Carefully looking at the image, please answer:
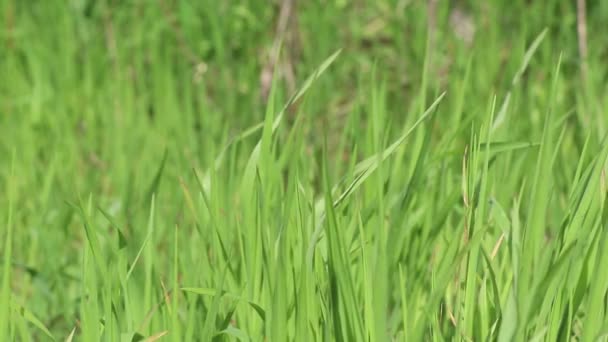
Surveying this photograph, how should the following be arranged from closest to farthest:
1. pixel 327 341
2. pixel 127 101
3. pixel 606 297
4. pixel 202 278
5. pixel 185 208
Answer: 1. pixel 327 341
2. pixel 606 297
3. pixel 202 278
4. pixel 185 208
5. pixel 127 101

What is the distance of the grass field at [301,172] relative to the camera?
1199mm

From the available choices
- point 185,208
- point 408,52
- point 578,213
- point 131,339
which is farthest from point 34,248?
point 408,52

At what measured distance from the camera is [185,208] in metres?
2.03

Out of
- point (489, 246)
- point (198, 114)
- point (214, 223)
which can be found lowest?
point (198, 114)

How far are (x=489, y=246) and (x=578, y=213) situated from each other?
0.31 metres

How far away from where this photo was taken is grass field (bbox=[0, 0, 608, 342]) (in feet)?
3.93

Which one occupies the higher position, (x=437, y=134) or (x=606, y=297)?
(x=606, y=297)

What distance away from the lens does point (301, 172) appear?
5.98 ft

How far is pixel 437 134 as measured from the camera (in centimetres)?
271

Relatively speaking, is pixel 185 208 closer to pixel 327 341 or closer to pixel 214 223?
pixel 214 223

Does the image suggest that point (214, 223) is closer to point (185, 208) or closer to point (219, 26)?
point (185, 208)

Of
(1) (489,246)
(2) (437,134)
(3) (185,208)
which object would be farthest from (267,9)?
(1) (489,246)

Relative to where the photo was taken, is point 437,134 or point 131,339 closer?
point 131,339

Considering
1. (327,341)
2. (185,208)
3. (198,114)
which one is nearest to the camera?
(327,341)
